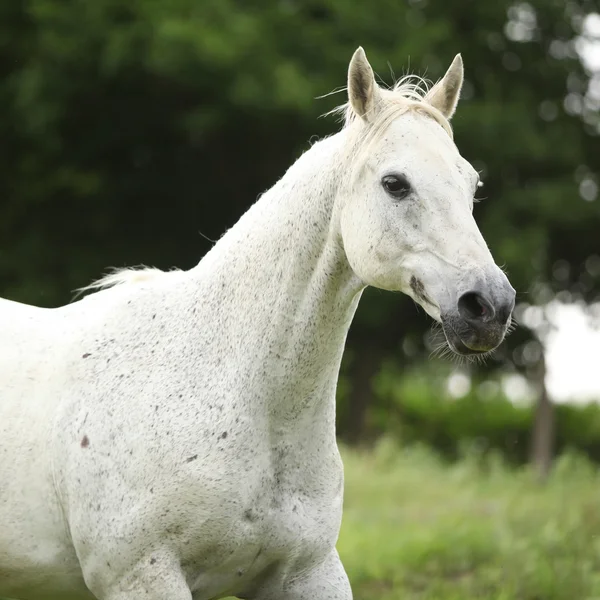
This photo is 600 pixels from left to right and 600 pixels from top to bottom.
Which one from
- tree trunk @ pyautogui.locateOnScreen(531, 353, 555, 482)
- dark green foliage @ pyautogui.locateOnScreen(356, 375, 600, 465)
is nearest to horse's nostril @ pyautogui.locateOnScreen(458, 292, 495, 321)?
tree trunk @ pyautogui.locateOnScreen(531, 353, 555, 482)

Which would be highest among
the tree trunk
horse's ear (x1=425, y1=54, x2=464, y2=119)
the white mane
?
horse's ear (x1=425, y1=54, x2=464, y2=119)

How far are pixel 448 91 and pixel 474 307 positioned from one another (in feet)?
3.11

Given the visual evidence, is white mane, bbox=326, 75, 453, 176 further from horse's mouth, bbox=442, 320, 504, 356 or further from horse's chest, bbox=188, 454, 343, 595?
horse's chest, bbox=188, 454, 343, 595

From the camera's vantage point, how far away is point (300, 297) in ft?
11.3

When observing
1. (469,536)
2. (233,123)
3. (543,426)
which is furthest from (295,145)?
(469,536)

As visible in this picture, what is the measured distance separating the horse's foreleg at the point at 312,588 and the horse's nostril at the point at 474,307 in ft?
3.77

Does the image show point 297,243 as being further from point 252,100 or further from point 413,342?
point 413,342

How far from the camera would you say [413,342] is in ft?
54.2

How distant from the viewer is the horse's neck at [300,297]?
340cm

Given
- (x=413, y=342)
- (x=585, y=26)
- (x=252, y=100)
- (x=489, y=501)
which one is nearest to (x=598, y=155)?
(x=585, y=26)

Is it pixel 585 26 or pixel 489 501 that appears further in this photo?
pixel 585 26

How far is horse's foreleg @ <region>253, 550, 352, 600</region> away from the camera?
3527 mm

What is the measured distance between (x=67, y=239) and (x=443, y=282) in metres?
13.1

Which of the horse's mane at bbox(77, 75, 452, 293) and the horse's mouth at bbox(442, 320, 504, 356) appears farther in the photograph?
the horse's mane at bbox(77, 75, 452, 293)
